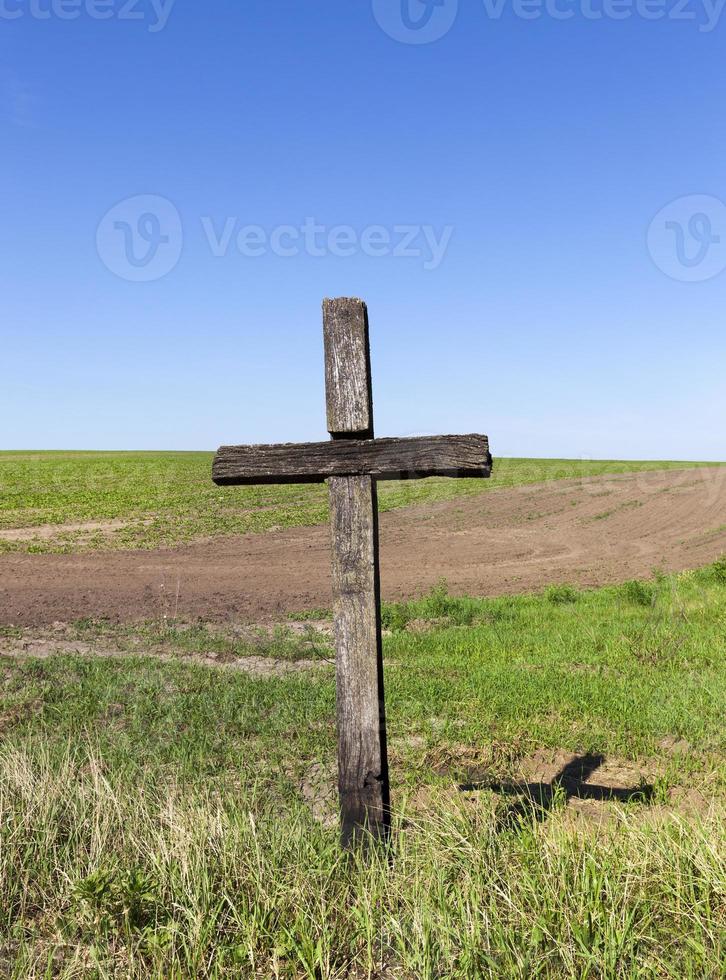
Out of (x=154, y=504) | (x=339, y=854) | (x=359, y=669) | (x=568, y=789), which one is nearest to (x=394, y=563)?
(x=568, y=789)

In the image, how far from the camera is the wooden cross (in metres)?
3.66

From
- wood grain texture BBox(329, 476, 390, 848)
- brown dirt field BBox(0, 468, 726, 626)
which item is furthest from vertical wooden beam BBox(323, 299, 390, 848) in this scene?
brown dirt field BBox(0, 468, 726, 626)

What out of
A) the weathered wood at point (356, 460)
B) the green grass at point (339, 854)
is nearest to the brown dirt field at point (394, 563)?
the green grass at point (339, 854)

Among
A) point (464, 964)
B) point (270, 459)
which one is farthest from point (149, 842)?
point (270, 459)

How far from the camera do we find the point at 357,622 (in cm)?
371

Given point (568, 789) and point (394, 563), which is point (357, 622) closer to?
point (568, 789)

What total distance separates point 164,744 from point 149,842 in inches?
93.0

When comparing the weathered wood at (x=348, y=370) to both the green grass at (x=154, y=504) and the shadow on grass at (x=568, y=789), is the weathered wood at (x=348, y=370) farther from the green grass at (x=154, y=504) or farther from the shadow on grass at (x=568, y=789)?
the green grass at (x=154, y=504)

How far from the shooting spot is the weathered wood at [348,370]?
3791 mm

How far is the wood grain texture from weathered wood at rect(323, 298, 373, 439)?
0.99ft

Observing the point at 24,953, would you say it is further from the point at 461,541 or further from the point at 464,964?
the point at 461,541

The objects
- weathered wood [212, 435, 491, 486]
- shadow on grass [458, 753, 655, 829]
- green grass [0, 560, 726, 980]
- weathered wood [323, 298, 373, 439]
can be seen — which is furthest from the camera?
shadow on grass [458, 753, 655, 829]

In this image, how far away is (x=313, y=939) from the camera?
300 centimetres

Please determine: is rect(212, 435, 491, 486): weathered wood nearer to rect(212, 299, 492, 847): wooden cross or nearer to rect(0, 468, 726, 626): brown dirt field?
rect(212, 299, 492, 847): wooden cross
